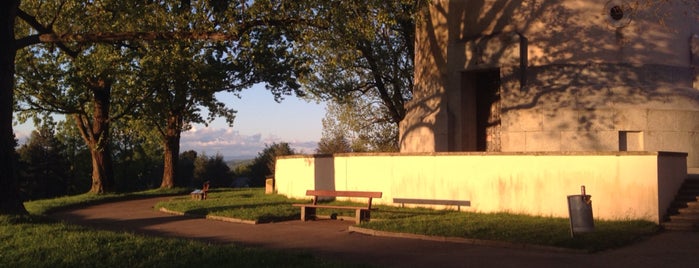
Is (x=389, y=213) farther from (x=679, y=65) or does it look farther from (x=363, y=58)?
(x=363, y=58)

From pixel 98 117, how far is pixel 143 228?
17.9m

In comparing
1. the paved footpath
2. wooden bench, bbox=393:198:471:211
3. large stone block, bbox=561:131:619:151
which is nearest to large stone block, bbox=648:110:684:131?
large stone block, bbox=561:131:619:151

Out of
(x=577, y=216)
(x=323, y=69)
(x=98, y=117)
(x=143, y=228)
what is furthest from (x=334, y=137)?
(x=577, y=216)

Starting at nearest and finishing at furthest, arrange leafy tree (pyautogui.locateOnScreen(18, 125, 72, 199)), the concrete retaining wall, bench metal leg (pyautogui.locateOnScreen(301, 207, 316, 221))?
the concrete retaining wall, bench metal leg (pyautogui.locateOnScreen(301, 207, 316, 221)), leafy tree (pyautogui.locateOnScreen(18, 125, 72, 199))

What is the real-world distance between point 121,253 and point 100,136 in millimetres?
22866

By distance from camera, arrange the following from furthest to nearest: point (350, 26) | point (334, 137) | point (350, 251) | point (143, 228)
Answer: point (334, 137), point (350, 26), point (143, 228), point (350, 251)

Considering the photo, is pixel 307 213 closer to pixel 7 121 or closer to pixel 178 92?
pixel 7 121

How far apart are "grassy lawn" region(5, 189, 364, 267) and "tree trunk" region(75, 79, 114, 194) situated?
63.6 ft

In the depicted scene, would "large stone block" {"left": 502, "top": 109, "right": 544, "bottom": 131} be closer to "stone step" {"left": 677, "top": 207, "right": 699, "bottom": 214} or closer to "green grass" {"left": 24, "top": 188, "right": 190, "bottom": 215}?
"stone step" {"left": 677, "top": 207, "right": 699, "bottom": 214}

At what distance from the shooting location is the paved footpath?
9.30m

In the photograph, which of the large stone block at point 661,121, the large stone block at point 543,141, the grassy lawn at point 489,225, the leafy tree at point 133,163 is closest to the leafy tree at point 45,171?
the leafy tree at point 133,163

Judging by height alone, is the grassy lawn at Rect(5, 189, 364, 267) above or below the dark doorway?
below

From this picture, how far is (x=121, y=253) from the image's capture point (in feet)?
31.0

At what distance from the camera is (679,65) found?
20094 millimetres
